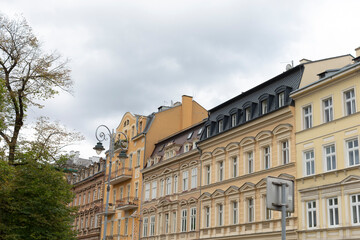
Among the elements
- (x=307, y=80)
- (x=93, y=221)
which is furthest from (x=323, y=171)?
(x=93, y=221)

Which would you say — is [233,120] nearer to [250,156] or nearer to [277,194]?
[250,156]

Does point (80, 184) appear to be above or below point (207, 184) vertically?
above

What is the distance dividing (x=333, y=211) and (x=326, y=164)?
2572 millimetres

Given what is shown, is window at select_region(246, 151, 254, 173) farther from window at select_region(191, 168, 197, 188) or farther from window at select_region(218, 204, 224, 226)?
window at select_region(191, 168, 197, 188)

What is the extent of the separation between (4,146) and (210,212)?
56.2ft

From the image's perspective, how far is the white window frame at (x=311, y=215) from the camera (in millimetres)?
25000

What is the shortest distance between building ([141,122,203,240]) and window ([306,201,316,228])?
12.5 meters

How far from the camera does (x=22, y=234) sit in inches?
979

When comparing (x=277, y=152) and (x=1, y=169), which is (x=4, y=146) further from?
(x=277, y=152)

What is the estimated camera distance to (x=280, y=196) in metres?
7.21

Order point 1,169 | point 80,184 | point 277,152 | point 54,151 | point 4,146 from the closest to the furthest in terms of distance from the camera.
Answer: point 1,169, point 4,146, point 54,151, point 277,152, point 80,184

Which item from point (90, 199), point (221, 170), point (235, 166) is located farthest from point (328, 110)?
point (90, 199)

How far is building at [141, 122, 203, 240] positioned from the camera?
37938 mm

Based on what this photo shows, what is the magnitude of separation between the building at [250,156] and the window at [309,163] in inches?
36.4
